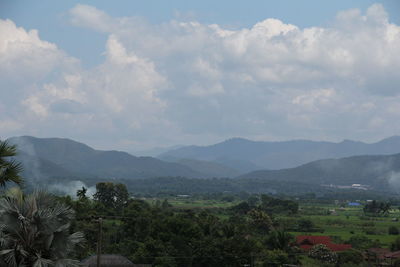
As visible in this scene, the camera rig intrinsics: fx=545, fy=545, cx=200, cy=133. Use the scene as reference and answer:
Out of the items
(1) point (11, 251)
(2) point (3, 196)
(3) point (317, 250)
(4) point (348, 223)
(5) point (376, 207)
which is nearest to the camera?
(1) point (11, 251)

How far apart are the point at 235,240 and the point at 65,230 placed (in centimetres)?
3333

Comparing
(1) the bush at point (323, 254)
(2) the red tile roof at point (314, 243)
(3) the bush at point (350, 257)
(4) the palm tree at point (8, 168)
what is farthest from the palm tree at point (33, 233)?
(2) the red tile roof at point (314, 243)

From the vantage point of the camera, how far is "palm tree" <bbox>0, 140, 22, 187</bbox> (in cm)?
1772

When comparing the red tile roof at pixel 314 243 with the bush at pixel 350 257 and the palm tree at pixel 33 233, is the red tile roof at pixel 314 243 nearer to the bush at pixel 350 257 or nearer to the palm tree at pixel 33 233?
the bush at pixel 350 257

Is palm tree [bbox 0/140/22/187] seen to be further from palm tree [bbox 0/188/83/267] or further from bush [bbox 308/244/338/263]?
bush [bbox 308/244/338/263]

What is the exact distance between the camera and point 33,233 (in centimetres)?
1636

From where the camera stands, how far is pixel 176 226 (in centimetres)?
5303

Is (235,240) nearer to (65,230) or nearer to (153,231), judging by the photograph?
(153,231)

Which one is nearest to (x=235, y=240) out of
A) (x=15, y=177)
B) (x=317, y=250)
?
(x=317, y=250)

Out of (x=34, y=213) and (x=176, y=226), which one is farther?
(x=176, y=226)

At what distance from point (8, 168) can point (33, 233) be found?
2705 mm

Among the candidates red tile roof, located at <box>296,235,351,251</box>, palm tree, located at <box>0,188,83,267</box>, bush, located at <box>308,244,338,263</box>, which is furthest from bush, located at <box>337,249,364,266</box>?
palm tree, located at <box>0,188,83,267</box>

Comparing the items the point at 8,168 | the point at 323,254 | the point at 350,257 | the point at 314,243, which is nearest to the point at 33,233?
the point at 8,168

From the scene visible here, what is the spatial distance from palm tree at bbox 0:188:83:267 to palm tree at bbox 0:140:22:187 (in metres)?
1.02
